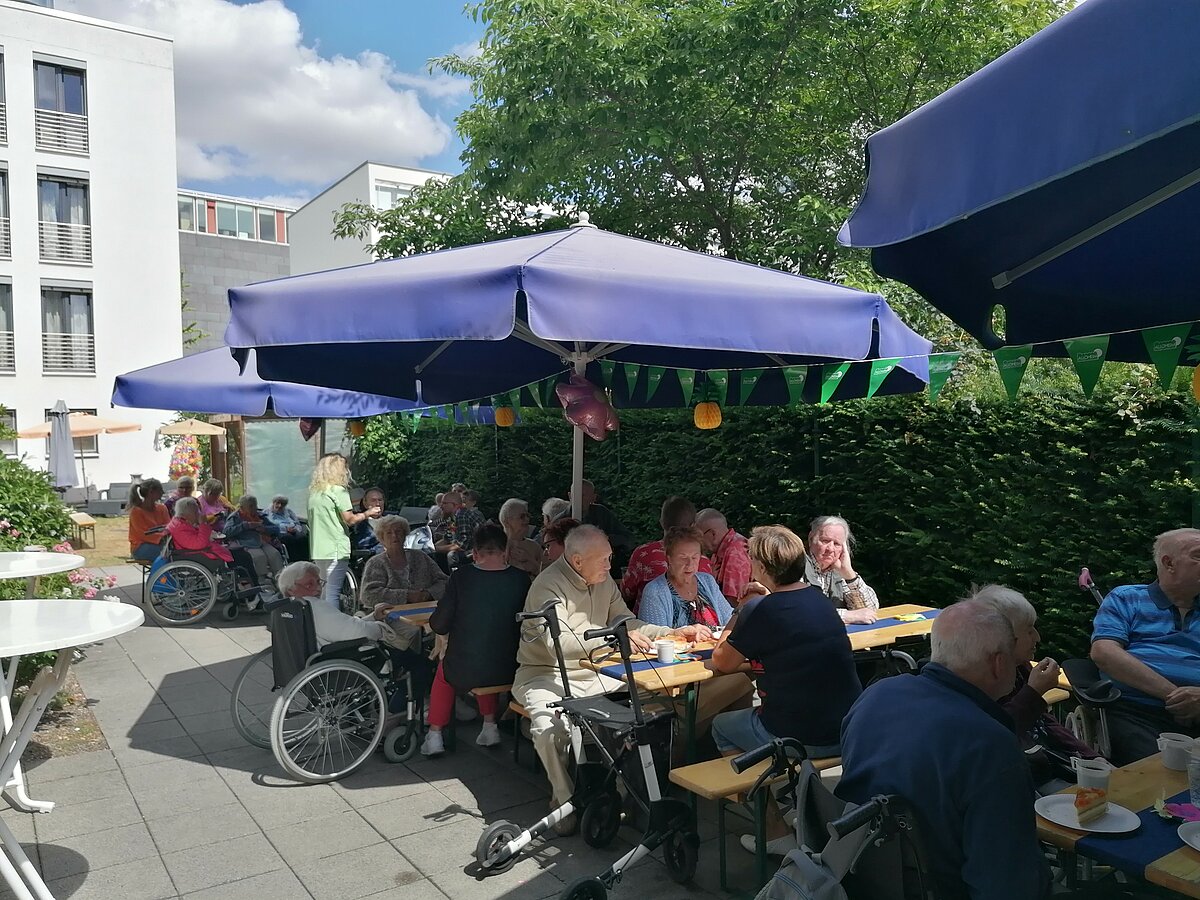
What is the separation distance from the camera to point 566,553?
13.7 feet

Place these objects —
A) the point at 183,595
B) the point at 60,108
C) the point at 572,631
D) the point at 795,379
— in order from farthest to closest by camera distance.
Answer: the point at 60,108 < the point at 183,595 < the point at 795,379 < the point at 572,631

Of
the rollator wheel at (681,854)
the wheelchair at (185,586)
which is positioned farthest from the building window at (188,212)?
the rollator wheel at (681,854)

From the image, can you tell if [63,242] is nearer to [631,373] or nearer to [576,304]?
[631,373]

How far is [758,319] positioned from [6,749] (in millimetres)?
3031

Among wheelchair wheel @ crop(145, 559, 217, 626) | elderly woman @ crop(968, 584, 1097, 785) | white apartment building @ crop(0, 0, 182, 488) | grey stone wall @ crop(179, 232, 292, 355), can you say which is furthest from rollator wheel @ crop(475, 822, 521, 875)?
grey stone wall @ crop(179, 232, 292, 355)

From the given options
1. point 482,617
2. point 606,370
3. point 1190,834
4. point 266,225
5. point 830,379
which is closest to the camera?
point 1190,834

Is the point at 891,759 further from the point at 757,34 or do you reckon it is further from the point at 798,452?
the point at 757,34

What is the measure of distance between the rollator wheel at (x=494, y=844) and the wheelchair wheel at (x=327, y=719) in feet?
4.09

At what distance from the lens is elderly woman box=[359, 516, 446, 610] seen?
5617 millimetres

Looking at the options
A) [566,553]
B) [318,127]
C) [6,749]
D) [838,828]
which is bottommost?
[6,749]

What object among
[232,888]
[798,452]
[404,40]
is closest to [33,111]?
[404,40]

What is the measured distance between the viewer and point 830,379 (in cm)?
513

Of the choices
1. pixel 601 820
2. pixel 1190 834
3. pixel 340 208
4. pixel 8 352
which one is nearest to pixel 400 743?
pixel 601 820

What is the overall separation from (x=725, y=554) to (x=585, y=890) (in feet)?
8.91
